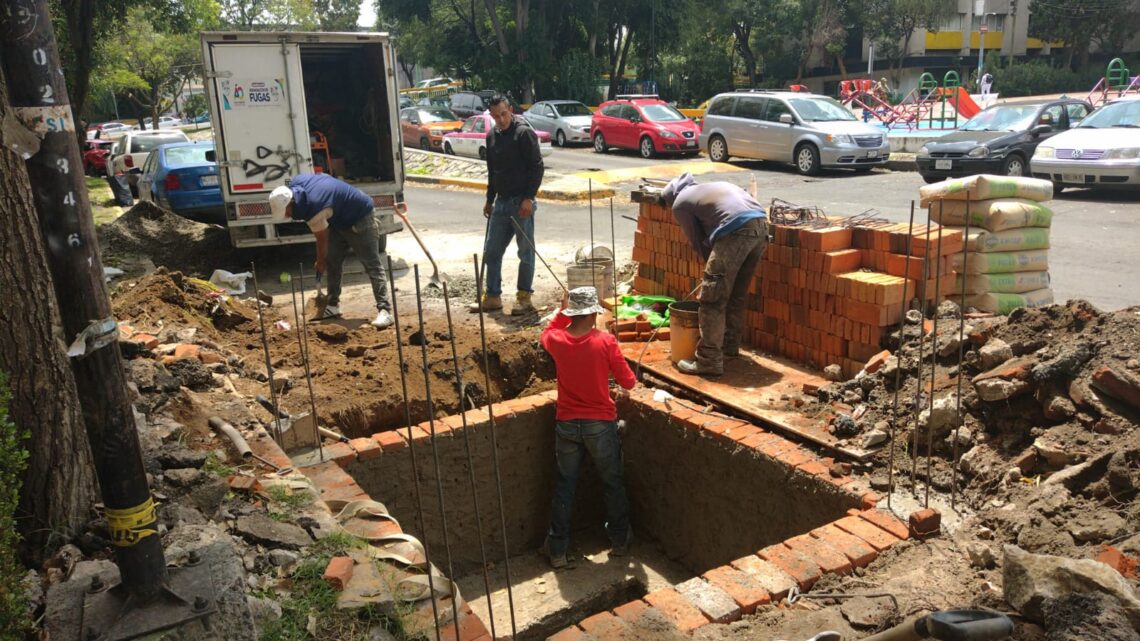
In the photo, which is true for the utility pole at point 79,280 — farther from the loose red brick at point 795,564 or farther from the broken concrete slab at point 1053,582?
the broken concrete slab at point 1053,582

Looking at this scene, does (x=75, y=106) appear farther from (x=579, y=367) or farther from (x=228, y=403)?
(x=579, y=367)

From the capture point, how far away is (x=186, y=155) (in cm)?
1366

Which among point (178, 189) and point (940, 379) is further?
point (178, 189)

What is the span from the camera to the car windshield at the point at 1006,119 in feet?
48.3

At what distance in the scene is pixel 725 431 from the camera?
5.47 m

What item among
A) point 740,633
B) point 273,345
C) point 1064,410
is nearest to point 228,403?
point 273,345

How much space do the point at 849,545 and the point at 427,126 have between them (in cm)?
2298

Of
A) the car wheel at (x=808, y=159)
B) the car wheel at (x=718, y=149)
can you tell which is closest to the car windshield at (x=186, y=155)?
the car wheel at (x=718, y=149)

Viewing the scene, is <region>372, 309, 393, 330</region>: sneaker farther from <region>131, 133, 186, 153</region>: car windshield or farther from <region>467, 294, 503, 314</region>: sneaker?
<region>131, 133, 186, 153</region>: car windshield

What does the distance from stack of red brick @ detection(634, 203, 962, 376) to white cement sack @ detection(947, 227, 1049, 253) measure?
161 mm

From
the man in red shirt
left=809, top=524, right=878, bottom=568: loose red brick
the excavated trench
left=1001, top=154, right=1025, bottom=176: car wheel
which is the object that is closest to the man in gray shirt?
the excavated trench

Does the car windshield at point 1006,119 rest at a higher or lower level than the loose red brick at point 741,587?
higher

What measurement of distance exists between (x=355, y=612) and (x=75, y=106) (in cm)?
1331

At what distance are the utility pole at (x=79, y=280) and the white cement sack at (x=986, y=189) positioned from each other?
525 cm
